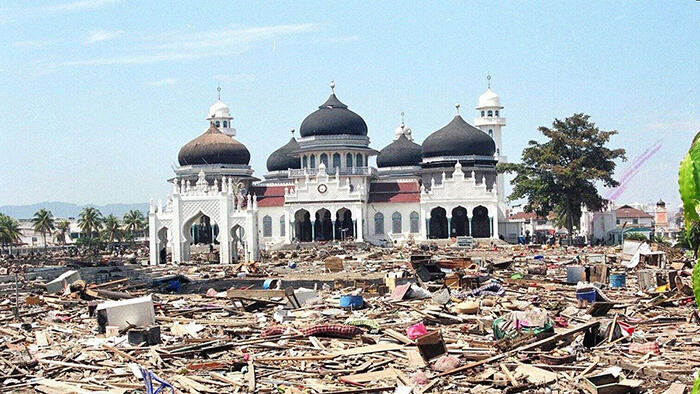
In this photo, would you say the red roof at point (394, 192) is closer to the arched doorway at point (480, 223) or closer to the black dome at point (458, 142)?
the black dome at point (458, 142)

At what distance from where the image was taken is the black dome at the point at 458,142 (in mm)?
71312

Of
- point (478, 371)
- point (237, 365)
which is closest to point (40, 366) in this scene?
point (237, 365)

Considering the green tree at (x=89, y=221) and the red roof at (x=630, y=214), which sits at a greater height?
the green tree at (x=89, y=221)

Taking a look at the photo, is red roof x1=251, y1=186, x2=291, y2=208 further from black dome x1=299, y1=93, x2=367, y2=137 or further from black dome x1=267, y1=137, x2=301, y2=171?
black dome x1=267, y1=137, x2=301, y2=171

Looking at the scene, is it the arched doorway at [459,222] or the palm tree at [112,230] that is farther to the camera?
the palm tree at [112,230]

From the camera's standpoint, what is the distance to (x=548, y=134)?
6206 cm

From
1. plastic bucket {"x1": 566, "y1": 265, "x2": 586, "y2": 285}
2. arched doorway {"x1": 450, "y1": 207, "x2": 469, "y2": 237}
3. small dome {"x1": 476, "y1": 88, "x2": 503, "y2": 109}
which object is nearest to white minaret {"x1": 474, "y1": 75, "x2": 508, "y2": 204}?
small dome {"x1": 476, "y1": 88, "x2": 503, "y2": 109}

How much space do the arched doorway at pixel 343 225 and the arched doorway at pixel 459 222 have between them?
775 cm

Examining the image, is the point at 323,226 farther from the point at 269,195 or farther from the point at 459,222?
the point at 459,222

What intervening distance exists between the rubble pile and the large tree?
3694 cm

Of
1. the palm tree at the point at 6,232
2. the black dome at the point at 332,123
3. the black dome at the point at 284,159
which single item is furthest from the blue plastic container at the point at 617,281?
the palm tree at the point at 6,232

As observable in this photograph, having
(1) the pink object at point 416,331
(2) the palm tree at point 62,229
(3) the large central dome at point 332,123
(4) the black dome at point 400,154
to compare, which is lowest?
(1) the pink object at point 416,331

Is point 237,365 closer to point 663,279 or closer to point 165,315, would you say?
point 165,315

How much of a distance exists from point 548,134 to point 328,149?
1776 cm
